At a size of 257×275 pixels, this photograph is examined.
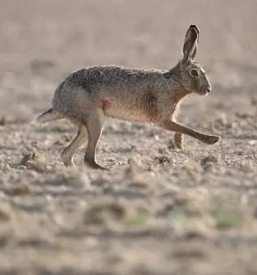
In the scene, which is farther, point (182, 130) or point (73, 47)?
point (73, 47)

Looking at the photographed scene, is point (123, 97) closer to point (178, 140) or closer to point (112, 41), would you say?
point (178, 140)

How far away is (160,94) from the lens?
13.6m

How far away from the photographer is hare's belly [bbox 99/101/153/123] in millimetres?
13297

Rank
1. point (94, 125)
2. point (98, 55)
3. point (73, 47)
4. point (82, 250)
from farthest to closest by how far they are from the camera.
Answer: point (73, 47), point (98, 55), point (94, 125), point (82, 250)

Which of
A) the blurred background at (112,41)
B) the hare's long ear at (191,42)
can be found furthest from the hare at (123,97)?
the blurred background at (112,41)

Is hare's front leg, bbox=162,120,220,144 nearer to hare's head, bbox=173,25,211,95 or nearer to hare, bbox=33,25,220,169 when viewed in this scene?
hare, bbox=33,25,220,169

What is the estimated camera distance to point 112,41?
34.7 meters

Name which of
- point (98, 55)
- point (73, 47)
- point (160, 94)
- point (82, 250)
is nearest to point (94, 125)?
point (160, 94)

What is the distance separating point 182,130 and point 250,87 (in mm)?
11419

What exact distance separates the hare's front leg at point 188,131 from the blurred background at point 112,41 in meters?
6.17

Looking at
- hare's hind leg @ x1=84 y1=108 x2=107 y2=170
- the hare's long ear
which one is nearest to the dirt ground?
hare's hind leg @ x1=84 y1=108 x2=107 y2=170

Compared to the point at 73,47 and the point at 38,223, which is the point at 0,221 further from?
the point at 73,47

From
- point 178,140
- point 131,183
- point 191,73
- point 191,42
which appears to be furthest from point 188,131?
point 131,183

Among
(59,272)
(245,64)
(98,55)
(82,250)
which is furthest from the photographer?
(98,55)
